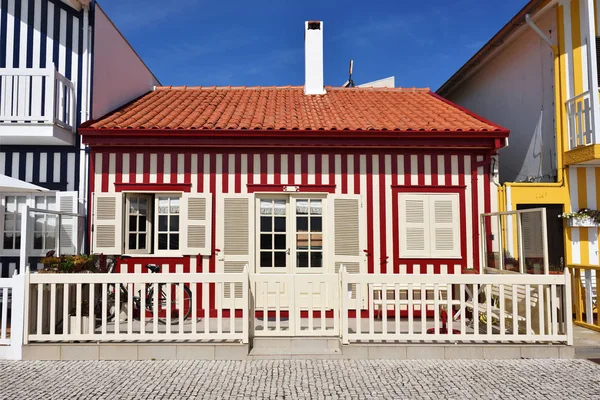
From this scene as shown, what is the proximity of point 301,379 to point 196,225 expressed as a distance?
3.50 meters

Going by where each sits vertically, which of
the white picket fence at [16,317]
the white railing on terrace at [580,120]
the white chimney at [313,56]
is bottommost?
the white picket fence at [16,317]

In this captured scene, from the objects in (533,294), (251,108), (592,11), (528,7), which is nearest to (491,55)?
(528,7)

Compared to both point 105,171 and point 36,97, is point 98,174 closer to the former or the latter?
point 105,171

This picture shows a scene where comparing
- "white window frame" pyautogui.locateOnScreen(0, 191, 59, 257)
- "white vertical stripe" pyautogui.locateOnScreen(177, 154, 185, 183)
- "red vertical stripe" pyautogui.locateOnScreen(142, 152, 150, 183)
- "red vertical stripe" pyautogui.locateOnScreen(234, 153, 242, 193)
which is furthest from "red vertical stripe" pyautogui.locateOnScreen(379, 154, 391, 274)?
"white window frame" pyautogui.locateOnScreen(0, 191, 59, 257)

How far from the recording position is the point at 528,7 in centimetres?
773

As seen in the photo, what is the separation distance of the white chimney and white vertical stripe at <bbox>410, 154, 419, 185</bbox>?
358 cm

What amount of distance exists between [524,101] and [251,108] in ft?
18.6

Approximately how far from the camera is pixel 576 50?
718 centimetres

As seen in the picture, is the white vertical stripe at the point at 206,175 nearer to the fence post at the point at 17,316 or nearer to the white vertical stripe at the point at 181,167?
the white vertical stripe at the point at 181,167

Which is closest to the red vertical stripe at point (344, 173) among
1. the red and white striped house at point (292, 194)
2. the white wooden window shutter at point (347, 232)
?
the red and white striped house at point (292, 194)

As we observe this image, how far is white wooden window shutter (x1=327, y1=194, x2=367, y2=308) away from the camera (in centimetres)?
704

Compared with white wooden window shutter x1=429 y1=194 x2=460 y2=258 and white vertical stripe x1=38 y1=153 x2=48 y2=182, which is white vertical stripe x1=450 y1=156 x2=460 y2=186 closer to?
white wooden window shutter x1=429 y1=194 x2=460 y2=258

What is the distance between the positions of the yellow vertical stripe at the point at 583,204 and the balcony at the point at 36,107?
8.60 m

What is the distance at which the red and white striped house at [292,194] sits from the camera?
702 cm
